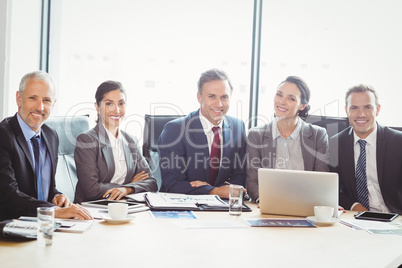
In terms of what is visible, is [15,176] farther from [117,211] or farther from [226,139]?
[226,139]

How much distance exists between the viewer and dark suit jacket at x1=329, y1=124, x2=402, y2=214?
2873 millimetres

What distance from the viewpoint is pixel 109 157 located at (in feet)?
9.67

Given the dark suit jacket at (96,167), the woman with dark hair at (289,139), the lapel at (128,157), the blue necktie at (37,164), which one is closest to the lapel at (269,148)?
the woman with dark hair at (289,139)

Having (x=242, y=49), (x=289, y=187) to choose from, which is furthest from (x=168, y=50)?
(x=289, y=187)

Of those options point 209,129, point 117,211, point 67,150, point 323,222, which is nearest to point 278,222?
point 323,222

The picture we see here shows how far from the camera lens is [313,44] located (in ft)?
13.3

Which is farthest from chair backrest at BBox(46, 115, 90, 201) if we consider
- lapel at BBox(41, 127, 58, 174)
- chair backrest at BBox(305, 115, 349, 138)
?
chair backrest at BBox(305, 115, 349, 138)

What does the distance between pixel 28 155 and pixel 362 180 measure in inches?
76.4

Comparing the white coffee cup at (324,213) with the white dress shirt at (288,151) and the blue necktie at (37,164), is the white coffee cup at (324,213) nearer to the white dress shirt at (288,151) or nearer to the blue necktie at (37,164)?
the white dress shirt at (288,151)

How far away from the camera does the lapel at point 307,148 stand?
3.03 metres

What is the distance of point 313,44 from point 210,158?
1.63 meters

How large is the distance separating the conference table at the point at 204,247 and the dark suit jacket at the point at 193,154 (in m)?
0.90

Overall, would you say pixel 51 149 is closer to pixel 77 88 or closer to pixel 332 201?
pixel 332 201

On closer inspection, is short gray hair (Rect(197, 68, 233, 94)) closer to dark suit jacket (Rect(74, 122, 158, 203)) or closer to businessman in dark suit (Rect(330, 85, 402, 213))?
dark suit jacket (Rect(74, 122, 158, 203))
